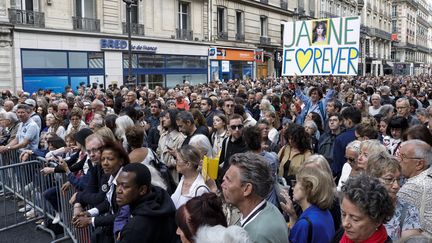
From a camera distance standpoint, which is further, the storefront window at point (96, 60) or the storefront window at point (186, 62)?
the storefront window at point (186, 62)

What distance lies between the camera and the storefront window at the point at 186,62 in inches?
983

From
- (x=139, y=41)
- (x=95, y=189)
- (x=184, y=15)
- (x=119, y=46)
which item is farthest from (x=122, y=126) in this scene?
(x=184, y=15)

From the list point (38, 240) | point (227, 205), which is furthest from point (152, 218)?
point (38, 240)

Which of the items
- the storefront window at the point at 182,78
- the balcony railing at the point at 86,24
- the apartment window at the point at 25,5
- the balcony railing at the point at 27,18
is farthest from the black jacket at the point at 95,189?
the storefront window at the point at 182,78

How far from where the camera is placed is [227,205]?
Result: 9.70 ft

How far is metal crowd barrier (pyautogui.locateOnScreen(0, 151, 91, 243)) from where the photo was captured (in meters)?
5.19

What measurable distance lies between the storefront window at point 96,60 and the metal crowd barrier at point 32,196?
45.9ft

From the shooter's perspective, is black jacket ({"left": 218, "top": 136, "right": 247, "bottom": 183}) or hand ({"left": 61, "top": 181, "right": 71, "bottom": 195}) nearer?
hand ({"left": 61, "top": 181, "right": 71, "bottom": 195})

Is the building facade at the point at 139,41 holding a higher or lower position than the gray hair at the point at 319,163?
higher

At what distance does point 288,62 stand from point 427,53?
10645 cm

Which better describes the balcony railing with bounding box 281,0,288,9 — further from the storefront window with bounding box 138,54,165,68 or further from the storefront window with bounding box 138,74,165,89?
the storefront window with bounding box 138,74,165,89

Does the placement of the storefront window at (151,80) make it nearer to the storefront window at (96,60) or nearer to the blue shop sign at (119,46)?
the blue shop sign at (119,46)

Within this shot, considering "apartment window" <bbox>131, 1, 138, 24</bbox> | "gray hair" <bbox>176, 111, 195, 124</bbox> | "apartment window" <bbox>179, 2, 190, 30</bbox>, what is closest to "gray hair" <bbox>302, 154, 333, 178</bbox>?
"gray hair" <bbox>176, 111, 195, 124</bbox>

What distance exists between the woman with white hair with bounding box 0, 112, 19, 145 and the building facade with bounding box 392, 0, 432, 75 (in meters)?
62.3
